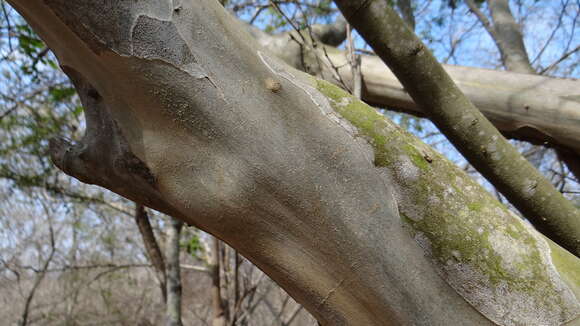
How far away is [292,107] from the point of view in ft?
2.71

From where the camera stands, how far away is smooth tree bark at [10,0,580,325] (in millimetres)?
761

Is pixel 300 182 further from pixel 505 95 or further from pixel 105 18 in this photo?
pixel 505 95

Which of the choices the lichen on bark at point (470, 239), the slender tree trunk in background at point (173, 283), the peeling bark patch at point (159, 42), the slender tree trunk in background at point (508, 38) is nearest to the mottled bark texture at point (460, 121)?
the lichen on bark at point (470, 239)

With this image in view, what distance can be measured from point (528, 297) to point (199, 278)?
25.7 ft

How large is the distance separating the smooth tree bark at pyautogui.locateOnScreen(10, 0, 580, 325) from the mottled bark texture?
0.20 m

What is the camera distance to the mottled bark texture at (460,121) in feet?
3.23

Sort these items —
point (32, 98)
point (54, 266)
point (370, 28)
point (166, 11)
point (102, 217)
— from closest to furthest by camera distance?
1. point (166, 11)
2. point (370, 28)
3. point (32, 98)
4. point (102, 217)
5. point (54, 266)

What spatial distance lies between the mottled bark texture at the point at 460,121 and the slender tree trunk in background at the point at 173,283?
219 centimetres

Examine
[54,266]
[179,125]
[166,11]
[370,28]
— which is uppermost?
[54,266]

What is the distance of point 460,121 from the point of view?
1.14 m

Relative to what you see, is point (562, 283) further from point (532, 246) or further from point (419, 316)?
point (419, 316)

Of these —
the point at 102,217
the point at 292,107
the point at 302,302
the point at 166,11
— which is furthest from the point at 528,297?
the point at 102,217

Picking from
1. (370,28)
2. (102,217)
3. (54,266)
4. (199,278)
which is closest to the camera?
(370,28)

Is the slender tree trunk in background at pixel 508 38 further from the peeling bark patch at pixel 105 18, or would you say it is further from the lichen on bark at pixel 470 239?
the peeling bark patch at pixel 105 18
